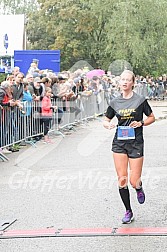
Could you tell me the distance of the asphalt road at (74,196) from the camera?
6340 mm

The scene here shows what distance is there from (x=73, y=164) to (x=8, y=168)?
131 centimetres

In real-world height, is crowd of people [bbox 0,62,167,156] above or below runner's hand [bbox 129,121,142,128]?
below

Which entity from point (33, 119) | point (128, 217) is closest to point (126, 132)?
point (128, 217)

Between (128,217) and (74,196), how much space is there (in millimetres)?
1742

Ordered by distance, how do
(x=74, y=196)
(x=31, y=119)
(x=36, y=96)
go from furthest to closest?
(x=36, y=96)
(x=31, y=119)
(x=74, y=196)

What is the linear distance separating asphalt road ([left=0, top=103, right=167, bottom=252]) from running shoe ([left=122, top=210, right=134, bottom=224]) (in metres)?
0.07

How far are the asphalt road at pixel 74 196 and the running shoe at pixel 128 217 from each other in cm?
7

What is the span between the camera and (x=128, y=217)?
7184 millimetres

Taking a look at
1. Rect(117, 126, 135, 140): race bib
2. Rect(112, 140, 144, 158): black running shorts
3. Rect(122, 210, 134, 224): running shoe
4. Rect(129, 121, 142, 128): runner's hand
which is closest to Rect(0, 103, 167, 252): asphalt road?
Rect(122, 210, 134, 224): running shoe

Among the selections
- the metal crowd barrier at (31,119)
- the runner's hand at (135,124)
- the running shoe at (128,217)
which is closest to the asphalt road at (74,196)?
the running shoe at (128,217)

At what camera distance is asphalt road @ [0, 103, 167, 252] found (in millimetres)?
6340

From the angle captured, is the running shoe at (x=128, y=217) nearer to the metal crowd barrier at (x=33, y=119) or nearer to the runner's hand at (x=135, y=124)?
the runner's hand at (x=135, y=124)

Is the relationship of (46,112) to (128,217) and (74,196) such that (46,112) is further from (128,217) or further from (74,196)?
(128,217)

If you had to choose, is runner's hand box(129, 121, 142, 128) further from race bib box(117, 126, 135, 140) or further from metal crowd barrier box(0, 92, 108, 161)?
metal crowd barrier box(0, 92, 108, 161)
